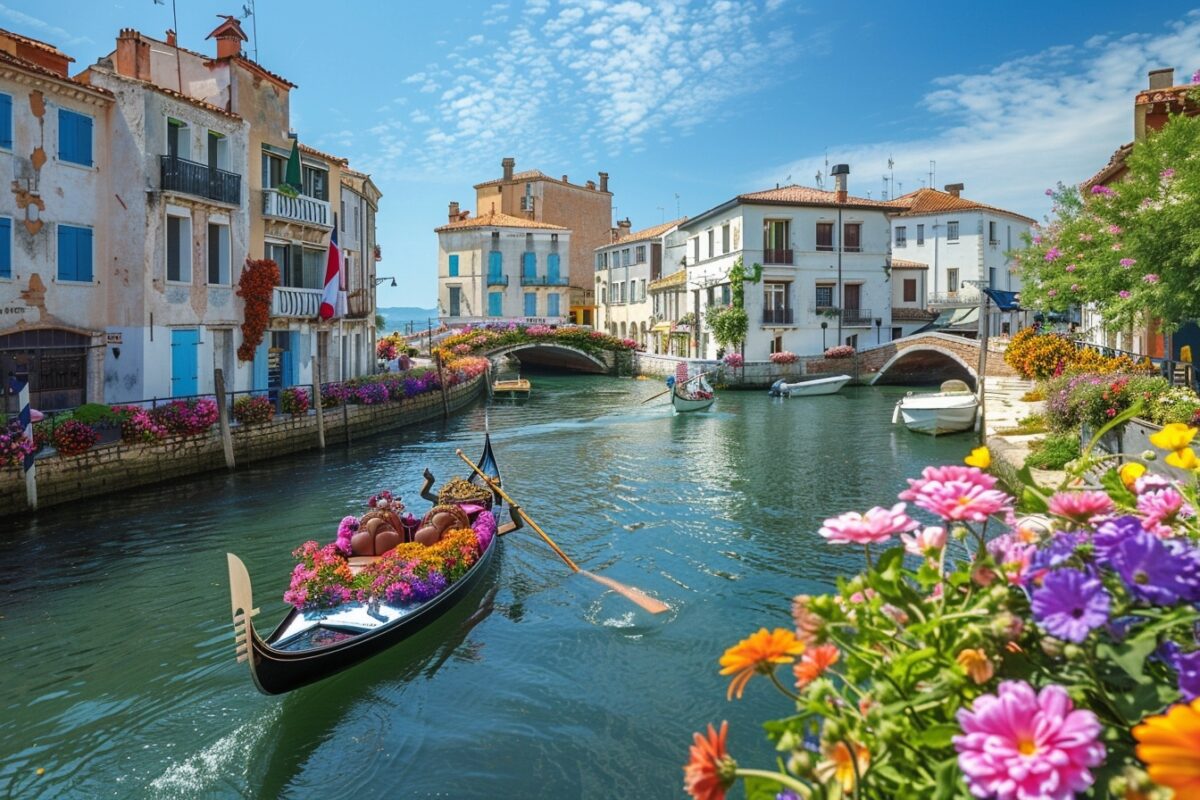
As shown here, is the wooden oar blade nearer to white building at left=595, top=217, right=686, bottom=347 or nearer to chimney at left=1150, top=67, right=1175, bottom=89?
chimney at left=1150, top=67, right=1175, bottom=89

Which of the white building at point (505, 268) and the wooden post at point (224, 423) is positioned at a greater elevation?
the white building at point (505, 268)

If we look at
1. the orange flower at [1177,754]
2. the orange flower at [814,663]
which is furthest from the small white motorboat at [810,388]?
the orange flower at [1177,754]

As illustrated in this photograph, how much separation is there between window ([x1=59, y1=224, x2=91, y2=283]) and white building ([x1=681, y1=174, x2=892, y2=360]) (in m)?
30.6

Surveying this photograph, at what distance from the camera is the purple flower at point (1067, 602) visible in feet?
5.47

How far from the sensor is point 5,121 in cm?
1719

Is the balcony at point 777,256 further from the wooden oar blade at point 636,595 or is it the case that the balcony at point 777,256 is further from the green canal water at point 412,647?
the wooden oar blade at point 636,595

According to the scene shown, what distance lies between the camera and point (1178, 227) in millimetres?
13086

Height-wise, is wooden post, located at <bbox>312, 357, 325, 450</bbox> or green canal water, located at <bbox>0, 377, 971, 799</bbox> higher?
wooden post, located at <bbox>312, 357, 325, 450</bbox>

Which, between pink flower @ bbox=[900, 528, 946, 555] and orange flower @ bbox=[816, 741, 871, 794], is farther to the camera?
pink flower @ bbox=[900, 528, 946, 555]

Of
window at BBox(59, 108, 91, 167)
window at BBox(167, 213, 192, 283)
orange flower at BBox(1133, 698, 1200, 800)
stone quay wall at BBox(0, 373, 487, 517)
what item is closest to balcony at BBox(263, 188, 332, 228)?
window at BBox(167, 213, 192, 283)

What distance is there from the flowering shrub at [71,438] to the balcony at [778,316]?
1300 inches

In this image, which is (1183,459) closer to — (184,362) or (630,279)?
(184,362)

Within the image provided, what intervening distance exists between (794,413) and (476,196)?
4513 centimetres

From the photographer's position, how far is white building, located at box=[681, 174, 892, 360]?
143 ft
